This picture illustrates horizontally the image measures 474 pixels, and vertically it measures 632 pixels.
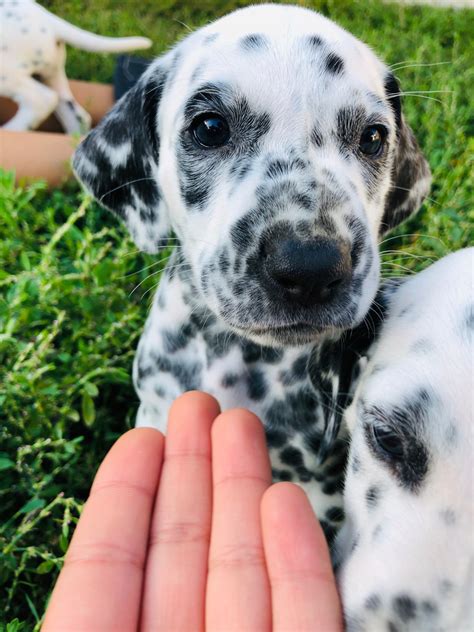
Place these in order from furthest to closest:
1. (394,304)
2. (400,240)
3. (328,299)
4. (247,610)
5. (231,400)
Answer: (400,240) < (231,400) < (394,304) < (328,299) < (247,610)

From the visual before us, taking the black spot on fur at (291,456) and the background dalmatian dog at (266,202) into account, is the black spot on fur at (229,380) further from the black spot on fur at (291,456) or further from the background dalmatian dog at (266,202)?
the black spot on fur at (291,456)

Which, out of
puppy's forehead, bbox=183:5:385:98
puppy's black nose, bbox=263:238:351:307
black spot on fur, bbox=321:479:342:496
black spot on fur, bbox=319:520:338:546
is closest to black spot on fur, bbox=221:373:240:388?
black spot on fur, bbox=321:479:342:496

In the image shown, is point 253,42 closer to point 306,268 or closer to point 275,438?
point 306,268

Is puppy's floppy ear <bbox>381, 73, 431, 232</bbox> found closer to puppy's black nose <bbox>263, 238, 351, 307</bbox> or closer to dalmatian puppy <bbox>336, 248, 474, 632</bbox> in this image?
dalmatian puppy <bbox>336, 248, 474, 632</bbox>

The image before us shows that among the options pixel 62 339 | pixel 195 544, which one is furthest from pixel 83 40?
pixel 195 544

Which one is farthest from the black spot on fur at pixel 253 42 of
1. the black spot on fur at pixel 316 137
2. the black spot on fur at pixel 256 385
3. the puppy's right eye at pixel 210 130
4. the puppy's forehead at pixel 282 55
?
the black spot on fur at pixel 256 385

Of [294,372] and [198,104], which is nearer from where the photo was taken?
[198,104]

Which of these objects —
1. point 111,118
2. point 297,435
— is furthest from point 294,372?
point 111,118

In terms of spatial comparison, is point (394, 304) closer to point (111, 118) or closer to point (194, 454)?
point (194, 454)
